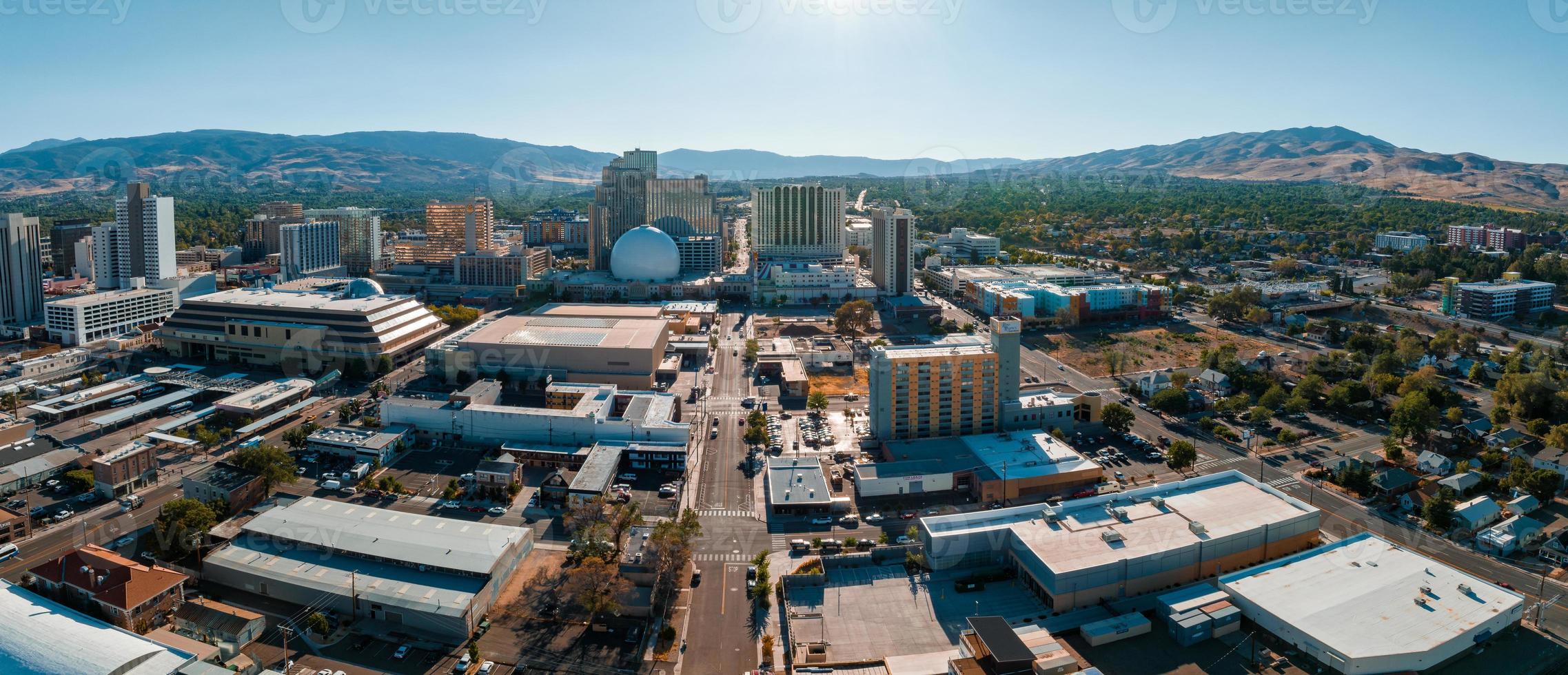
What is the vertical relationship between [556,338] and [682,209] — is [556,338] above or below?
below

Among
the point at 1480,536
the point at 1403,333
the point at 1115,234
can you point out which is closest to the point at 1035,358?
the point at 1403,333

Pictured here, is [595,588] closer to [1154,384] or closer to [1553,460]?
[1154,384]

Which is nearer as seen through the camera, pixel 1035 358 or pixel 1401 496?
pixel 1401 496

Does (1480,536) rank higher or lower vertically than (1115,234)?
lower

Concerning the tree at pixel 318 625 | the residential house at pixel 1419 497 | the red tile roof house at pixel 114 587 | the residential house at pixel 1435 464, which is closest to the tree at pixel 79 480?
the red tile roof house at pixel 114 587

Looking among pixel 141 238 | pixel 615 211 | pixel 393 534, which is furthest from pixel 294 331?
pixel 615 211

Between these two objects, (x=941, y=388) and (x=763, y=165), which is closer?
(x=941, y=388)

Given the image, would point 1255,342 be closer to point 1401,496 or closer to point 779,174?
point 1401,496

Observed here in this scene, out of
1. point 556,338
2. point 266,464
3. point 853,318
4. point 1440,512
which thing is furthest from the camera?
point 853,318
